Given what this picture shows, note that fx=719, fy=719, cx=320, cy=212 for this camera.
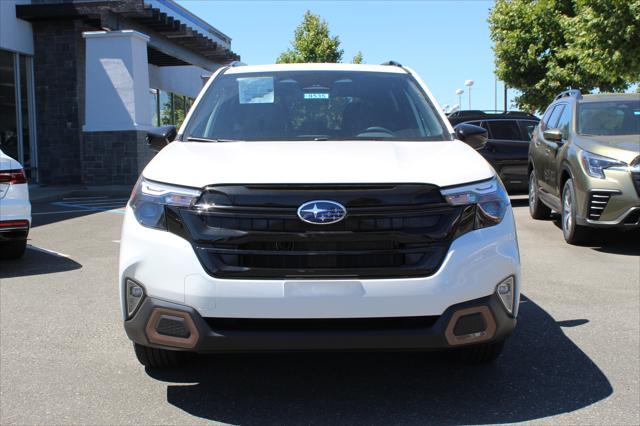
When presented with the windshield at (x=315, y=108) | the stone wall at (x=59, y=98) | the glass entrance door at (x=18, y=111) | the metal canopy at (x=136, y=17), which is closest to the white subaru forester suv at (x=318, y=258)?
the windshield at (x=315, y=108)

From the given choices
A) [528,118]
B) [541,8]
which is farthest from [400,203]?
[541,8]

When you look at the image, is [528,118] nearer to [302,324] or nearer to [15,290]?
[15,290]

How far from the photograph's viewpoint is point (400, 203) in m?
3.30

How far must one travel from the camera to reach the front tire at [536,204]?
10844 millimetres

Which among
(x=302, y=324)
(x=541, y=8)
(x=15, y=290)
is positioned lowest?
(x=15, y=290)

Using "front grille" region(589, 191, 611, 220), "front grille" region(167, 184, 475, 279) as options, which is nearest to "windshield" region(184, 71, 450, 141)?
"front grille" region(167, 184, 475, 279)

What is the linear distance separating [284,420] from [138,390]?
91 centimetres

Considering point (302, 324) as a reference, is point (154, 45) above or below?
above

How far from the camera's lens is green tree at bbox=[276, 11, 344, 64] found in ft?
139

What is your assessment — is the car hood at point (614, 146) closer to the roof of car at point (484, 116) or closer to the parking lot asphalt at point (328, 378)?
the parking lot asphalt at point (328, 378)

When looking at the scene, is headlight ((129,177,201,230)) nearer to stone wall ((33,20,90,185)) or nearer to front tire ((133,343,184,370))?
front tire ((133,343,184,370))

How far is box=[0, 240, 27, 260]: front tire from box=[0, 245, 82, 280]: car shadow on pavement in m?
0.06

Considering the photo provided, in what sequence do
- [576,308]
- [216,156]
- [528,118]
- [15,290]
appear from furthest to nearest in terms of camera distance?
[528,118], [15,290], [576,308], [216,156]

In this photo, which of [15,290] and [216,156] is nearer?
[216,156]
